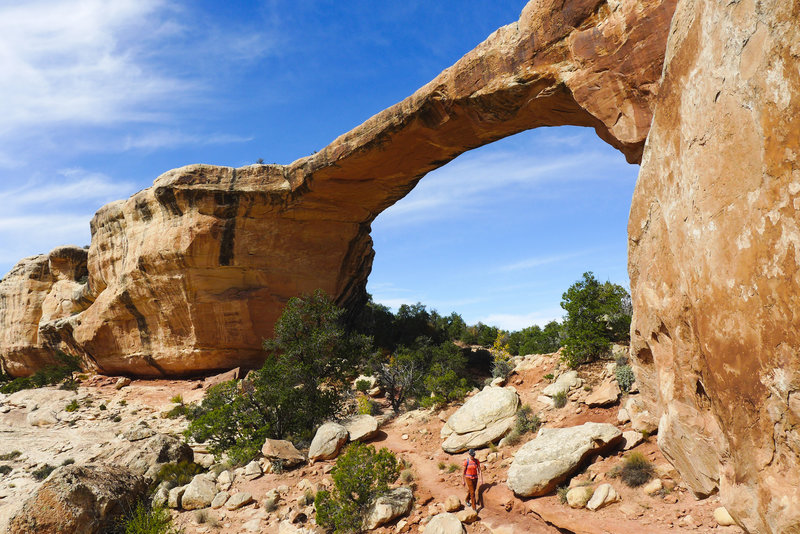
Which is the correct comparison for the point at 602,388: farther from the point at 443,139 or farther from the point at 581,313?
the point at 443,139

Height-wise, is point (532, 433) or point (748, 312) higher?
point (748, 312)

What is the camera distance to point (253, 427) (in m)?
14.1

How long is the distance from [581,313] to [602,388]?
9.85 feet

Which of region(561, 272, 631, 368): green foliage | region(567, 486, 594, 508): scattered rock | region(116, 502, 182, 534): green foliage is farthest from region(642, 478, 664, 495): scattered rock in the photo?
region(116, 502, 182, 534): green foliage

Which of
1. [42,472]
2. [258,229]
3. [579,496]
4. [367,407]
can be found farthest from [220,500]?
[258,229]

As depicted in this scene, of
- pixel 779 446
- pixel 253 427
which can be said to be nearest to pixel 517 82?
pixel 779 446

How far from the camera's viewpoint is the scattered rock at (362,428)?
13090mm

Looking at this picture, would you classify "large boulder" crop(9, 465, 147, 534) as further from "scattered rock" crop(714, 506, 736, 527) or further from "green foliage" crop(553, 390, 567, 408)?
"scattered rock" crop(714, 506, 736, 527)

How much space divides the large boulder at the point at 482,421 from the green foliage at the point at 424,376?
1.97 metres

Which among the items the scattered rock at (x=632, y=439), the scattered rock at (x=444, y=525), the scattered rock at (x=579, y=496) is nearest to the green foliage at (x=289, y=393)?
the scattered rock at (x=444, y=525)

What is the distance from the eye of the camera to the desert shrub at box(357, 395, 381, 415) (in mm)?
15941

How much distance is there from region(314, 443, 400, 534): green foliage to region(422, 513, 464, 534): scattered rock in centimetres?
139

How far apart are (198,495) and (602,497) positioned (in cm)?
873

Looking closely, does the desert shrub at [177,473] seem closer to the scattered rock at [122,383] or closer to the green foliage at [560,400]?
the green foliage at [560,400]
